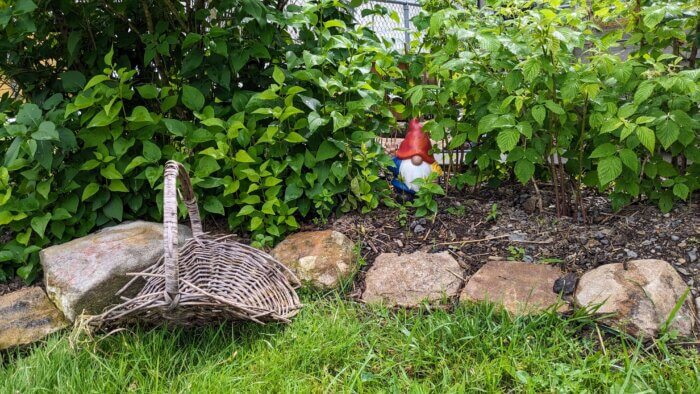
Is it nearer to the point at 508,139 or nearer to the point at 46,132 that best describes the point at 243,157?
the point at 46,132

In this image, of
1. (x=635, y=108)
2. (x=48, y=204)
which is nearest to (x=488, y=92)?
(x=635, y=108)

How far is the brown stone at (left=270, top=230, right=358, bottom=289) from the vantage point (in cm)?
235

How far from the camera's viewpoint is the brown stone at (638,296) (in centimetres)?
185

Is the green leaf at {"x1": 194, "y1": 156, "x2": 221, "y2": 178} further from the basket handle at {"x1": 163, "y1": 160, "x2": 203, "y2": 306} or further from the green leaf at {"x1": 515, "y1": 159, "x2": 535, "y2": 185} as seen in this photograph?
the green leaf at {"x1": 515, "y1": 159, "x2": 535, "y2": 185}

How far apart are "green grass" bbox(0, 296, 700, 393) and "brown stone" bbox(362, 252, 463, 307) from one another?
0.09 metres

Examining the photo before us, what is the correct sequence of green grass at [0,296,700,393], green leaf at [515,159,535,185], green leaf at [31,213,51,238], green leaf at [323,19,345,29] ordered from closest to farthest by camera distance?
green grass at [0,296,700,393], green leaf at [515,159,535,185], green leaf at [31,213,51,238], green leaf at [323,19,345,29]

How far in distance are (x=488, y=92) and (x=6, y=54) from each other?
2361mm

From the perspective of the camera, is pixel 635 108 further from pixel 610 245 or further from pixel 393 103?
pixel 393 103

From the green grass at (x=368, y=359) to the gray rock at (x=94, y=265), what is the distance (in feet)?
0.64

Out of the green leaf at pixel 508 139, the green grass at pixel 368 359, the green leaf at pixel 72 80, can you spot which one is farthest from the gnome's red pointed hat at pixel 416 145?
the green leaf at pixel 72 80

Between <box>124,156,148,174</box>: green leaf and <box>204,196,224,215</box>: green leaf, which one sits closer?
<box>124,156,148,174</box>: green leaf

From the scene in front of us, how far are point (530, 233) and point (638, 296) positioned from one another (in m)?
0.61

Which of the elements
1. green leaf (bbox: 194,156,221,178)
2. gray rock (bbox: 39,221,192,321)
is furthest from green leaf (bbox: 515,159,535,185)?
gray rock (bbox: 39,221,192,321)

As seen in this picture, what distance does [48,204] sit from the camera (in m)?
2.55
